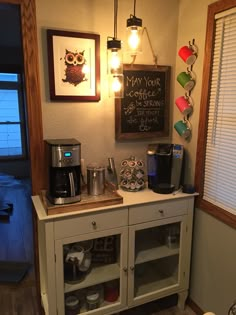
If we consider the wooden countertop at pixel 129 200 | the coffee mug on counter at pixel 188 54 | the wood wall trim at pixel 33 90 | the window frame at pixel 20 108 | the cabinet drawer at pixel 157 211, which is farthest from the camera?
the window frame at pixel 20 108

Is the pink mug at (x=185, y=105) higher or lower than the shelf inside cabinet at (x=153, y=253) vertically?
higher

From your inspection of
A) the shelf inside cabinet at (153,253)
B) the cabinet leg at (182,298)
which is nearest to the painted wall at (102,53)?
the shelf inside cabinet at (153,253)

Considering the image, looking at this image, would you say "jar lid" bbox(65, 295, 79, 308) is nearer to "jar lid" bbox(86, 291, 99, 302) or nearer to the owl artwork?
"jar lid" bbox(86, 291, 99, 302)

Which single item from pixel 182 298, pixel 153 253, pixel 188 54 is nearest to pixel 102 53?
pixel 188 54

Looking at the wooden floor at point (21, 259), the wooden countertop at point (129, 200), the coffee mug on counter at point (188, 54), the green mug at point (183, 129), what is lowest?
the wooden floor at point (21, 259)

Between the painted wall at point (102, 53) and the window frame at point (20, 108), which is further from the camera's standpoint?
the window frame at point (20, 108)

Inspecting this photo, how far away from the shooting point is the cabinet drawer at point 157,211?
5.90ft

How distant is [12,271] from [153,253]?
4.62 ft

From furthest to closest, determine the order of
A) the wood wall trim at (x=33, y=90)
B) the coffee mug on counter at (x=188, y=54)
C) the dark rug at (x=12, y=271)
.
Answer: the dark rug at (x=12, y=271) < the coffee mug on counter at (x=188, y=54) < the wood wall trim at (x=33, y=90)

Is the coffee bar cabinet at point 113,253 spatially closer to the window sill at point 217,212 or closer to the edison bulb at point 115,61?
the window sill at point 217,212

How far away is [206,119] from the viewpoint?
1877 mm

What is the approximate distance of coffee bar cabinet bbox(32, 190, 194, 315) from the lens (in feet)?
5.42

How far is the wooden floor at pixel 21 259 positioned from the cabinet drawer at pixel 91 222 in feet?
2.71

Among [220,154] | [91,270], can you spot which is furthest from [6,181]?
[220,154]
